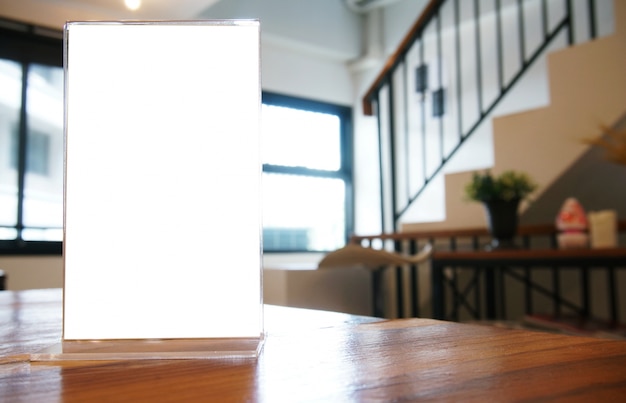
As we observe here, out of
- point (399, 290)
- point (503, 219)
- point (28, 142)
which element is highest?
point (28, 142)

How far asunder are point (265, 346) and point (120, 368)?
0.10 metres

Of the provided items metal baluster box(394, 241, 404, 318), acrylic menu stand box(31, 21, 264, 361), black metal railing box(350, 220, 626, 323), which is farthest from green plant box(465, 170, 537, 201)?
acrylic menu stand box(31, 21, 264, 361)

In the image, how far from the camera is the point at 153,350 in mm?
357

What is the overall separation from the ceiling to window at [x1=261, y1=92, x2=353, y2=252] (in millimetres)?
1227

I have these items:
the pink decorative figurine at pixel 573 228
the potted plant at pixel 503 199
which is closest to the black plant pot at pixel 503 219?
the potted plant at pixel 503 199

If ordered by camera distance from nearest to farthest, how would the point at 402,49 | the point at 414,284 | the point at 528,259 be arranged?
the point at 528,259 → the point at 414,284 → the point at 402,49

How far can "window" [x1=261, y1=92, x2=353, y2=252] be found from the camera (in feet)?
15.7

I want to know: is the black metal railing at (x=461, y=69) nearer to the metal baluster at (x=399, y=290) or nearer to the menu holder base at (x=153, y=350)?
the metal baluster at (x=399, y=290)

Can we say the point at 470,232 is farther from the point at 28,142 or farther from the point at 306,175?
the point at 28,142

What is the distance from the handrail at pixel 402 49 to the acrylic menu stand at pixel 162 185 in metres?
2.77

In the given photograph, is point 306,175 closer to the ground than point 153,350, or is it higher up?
higher up

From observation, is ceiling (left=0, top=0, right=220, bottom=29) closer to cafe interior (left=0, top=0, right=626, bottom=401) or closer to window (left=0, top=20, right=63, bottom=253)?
cafe interior (left=0, top=0, right=626, bottom=401)

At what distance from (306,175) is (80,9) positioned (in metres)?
2.24

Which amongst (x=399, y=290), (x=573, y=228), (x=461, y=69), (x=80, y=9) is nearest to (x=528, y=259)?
(x=573, y=228)
